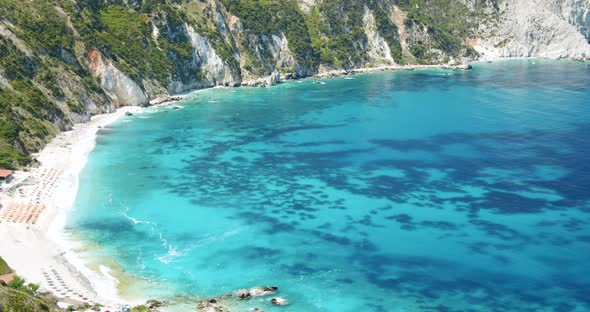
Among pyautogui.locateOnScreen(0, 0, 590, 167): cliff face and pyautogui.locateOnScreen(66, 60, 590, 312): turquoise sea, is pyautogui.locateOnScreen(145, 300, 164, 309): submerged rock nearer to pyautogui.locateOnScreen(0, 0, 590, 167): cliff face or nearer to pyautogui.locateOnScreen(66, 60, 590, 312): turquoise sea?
pyautogui.locateOnScreen(66, 60, 590, 312): turquoise sea

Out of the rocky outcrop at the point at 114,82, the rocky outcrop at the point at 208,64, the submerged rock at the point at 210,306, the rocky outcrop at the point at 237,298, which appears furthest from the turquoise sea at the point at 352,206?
the rocky outcrop at the point at 208,64

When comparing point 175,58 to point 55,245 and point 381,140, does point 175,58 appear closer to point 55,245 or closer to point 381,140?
→ point 381,140

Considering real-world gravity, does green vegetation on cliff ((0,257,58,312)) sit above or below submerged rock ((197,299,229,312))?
above

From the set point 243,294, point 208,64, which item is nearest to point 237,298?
point 243,294

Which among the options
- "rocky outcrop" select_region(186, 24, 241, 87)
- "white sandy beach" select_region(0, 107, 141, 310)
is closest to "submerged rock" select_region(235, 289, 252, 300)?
"white sandy beach" select_region(0, 107, 141, 310)

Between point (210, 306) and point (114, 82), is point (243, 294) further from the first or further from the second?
point (114, 82)

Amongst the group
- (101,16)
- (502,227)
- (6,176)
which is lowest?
(502,227)

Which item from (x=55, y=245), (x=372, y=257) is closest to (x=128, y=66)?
(x=55, y=245)
